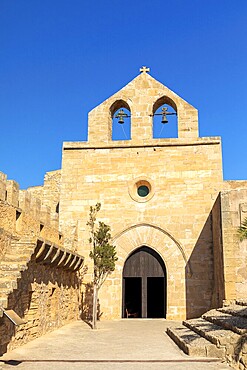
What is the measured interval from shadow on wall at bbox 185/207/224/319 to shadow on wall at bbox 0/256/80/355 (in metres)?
3.45

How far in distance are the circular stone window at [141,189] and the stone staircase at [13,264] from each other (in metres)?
6.12

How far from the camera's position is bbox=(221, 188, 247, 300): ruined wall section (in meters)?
9.98

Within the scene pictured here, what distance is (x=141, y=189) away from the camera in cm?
1353

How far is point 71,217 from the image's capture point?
43.9 feet

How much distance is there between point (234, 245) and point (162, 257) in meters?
3.10

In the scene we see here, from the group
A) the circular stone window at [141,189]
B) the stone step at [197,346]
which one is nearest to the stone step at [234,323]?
the stone step at [197,346]

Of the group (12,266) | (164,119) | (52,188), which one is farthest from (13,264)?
(52,188)

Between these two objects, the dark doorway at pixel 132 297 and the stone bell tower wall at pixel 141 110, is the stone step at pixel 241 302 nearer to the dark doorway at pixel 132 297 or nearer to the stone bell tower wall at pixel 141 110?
the stone bell tower wall at pixel 141 110

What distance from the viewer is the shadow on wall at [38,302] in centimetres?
691

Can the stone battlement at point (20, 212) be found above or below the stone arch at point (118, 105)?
below

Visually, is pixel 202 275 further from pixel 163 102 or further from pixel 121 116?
pixel 163 102

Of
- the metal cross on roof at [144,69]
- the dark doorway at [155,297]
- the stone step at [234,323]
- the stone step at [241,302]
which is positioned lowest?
the dark doorway at [155,297]

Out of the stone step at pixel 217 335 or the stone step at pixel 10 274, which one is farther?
the stone step at pixel 10 274

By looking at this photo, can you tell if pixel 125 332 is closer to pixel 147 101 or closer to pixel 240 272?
pixel 240 272
